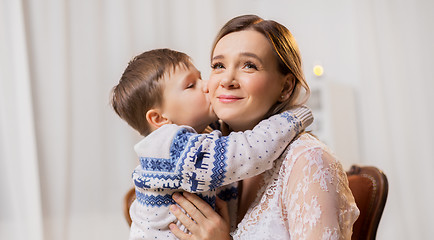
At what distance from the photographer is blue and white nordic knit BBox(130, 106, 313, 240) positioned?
4.25 feet

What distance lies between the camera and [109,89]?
11.6 feet

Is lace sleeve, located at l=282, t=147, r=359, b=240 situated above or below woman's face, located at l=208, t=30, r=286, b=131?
below

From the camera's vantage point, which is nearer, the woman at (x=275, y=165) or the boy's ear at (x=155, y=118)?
the woman at (x=275, y=165)

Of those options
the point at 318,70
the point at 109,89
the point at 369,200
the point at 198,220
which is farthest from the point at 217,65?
the point at 318,70

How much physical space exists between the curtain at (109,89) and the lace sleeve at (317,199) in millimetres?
2331

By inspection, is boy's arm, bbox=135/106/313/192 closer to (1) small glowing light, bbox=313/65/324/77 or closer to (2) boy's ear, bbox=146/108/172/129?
(2) boy's ear, bbox=146/108/172/129

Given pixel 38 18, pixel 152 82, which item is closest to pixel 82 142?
pixel 38 18

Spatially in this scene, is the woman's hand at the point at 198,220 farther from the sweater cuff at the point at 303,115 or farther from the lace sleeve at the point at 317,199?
the sweater cuff at the point at 303,115

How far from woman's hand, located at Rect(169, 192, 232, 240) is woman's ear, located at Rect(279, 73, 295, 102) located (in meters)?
0.42

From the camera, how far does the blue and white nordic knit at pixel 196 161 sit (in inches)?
50.9

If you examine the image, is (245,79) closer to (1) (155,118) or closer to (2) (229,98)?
(2) (229,98)

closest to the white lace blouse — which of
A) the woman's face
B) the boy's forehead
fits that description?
the woman's face

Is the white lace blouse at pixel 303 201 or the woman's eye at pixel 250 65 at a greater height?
the woman's eye at pixel 250 65

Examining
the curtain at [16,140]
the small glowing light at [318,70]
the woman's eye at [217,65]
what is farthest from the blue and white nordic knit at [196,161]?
the small glowing light at [318,70]
